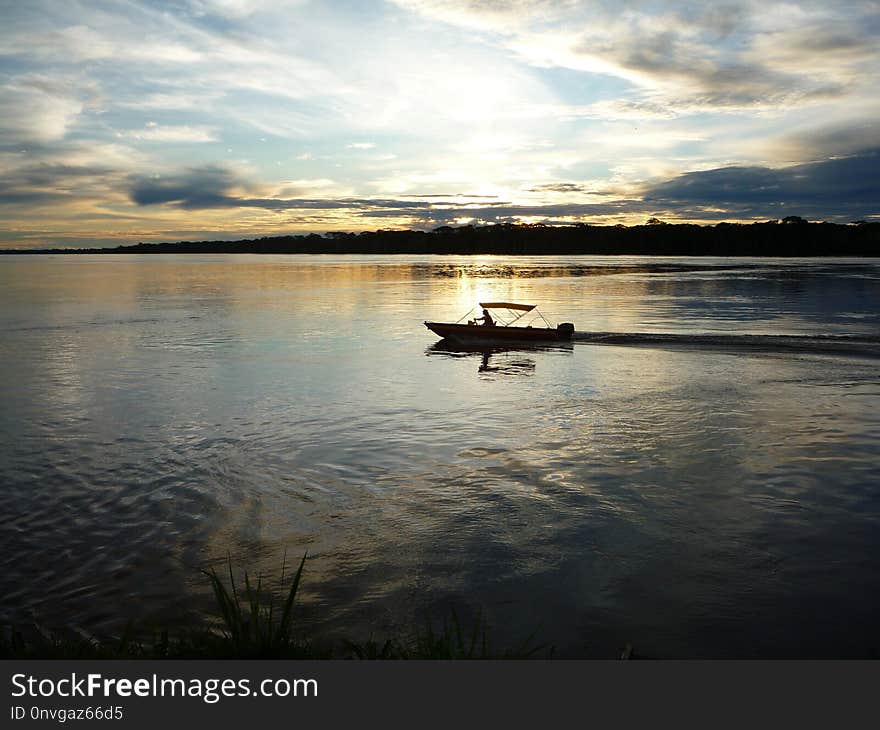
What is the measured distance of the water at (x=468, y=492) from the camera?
375 inches

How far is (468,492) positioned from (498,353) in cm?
2366

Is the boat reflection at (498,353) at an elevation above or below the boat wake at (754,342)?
below

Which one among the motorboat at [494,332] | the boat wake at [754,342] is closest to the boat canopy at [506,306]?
the motorboat at [494,332]

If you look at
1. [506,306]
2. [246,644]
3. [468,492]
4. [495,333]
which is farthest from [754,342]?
[246,644]

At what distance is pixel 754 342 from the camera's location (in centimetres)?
3869

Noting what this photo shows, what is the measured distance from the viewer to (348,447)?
1788 centimetres

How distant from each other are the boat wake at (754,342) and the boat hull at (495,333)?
181 cm

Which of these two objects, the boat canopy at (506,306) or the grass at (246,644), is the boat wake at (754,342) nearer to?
the boat canopy at (506,306)

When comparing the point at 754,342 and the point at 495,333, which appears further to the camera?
the point at 495,333

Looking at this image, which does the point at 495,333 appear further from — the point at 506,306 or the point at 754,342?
the point at 754,342

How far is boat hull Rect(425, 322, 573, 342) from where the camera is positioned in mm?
39594

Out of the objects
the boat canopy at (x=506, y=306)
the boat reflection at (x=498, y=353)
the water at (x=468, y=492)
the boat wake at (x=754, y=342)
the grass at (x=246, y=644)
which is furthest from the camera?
the boat canopy at (x=506, y=306)
